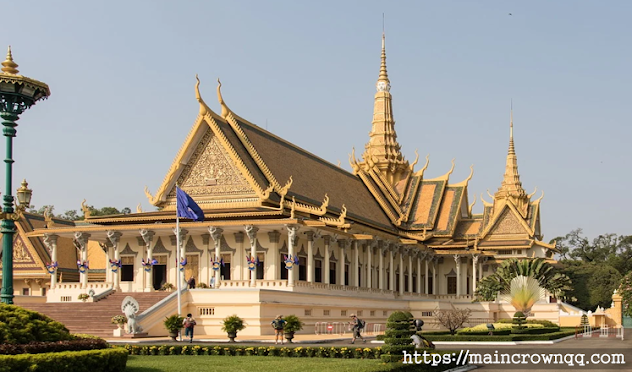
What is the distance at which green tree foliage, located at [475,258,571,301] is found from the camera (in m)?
50.8

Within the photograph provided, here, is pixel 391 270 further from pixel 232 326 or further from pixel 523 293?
pixel 232 326

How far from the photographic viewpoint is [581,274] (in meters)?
67.4

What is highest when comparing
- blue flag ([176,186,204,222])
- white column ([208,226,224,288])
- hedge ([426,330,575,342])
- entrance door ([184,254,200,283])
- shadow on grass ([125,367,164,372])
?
blue flag ([176,186,204,222])

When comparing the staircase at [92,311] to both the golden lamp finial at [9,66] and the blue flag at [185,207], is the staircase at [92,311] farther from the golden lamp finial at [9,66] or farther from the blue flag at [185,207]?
the golden lamp finial at [9,66]

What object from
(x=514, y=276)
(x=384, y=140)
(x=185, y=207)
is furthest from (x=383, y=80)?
(x=185, y=207)

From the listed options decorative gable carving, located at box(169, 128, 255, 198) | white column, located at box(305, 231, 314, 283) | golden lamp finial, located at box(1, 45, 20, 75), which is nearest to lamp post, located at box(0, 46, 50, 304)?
golden lamp finial, located at box(1, 45, 20, 75)

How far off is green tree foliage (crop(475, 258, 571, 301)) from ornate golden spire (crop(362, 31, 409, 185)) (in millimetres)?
10871

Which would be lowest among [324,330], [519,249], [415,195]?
[324,330]

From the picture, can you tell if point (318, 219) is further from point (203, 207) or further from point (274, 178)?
point (203, 207)

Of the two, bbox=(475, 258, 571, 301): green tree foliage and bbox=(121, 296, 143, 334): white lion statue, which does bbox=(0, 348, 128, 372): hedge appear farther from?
bbox=(475, 258, 571, 301): green tree foliage

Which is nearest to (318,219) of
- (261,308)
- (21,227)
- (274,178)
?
(274,178)

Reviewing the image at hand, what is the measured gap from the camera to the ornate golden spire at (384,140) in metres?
60.1

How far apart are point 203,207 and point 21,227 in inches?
608

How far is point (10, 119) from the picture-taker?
730 inches
